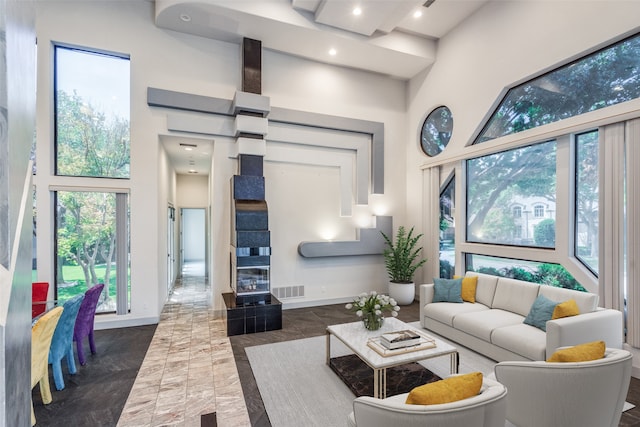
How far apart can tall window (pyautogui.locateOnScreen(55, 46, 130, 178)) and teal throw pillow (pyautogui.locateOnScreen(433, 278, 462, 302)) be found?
16.6 ft

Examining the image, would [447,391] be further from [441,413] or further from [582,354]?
[582,354]

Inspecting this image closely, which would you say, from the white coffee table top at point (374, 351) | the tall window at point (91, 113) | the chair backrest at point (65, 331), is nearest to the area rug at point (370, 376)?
the white coffee table top at point (374, 351)

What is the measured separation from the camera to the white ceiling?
451 centimetres

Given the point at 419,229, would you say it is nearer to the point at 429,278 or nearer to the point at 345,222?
the point at 429,278

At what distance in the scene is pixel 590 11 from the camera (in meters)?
3.60

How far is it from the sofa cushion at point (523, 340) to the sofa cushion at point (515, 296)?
0.38m

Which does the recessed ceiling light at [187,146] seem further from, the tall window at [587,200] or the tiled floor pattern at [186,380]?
the tall window at [587,200]

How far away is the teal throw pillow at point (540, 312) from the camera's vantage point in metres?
3.20

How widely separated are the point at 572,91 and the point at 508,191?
152 centimetres

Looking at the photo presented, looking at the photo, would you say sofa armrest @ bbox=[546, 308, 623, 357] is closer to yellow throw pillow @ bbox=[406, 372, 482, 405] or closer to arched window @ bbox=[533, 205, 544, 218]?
arched window @ bbox=[533, 205, 544, 218]

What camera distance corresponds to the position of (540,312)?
327cm

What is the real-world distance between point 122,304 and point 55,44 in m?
3.96

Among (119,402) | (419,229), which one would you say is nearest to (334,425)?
(119,402)

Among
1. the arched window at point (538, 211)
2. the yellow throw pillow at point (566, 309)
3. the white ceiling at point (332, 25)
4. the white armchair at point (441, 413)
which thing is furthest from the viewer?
the white ceiling at point (332, 25)
